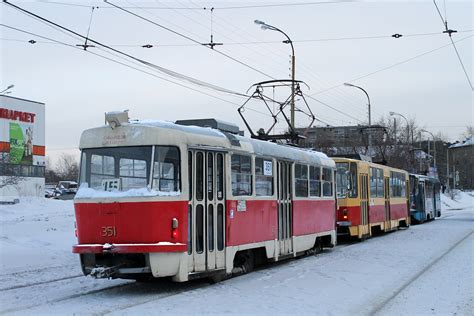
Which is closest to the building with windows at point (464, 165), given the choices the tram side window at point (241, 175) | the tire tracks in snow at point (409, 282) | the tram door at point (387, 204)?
the tram door at point (387, 204)

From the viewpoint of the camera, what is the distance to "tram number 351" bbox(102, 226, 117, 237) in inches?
397

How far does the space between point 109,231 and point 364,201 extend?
1412 cm

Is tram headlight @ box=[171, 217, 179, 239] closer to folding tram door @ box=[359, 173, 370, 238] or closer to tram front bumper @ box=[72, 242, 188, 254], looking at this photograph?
tram front bumper @ box=[72, 242, 188, 254]

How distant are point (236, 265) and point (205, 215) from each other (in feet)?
7.04

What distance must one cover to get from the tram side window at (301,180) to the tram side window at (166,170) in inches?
217

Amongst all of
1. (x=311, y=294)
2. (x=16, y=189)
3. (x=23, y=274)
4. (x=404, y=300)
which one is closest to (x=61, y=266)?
(x=23, y=274)

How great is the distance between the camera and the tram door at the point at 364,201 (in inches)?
872

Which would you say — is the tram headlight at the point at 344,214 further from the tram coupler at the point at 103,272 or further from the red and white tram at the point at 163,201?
the tram coupler at the point at 103,272

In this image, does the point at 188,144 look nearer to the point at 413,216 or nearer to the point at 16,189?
the point at 413,216

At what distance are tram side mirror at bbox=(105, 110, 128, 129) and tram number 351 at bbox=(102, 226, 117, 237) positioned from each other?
1769 mm

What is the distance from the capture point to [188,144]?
10.6 m

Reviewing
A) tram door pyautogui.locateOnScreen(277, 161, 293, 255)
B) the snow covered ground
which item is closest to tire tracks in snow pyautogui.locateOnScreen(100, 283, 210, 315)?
the snow covered ground

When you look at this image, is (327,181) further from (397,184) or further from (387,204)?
(397,184)

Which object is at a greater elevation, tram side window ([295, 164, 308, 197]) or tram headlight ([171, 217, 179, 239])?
tram side window ([295, 164, 308, 197])
